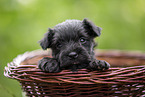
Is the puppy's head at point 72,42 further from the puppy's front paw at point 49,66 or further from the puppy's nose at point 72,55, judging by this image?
the puppy's front paw at point 49,66

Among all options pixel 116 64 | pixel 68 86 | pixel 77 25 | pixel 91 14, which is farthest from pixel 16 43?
pixel 68 86

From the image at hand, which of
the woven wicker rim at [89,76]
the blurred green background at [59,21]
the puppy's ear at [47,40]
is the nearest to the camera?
the woven wicker rim at [89,76]

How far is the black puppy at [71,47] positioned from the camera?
221 centimetres

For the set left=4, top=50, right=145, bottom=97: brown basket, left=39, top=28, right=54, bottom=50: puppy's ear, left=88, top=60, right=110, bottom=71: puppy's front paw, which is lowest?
left=4, top=50, right=145, bottom=97: brown basket

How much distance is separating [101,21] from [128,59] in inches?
90.3

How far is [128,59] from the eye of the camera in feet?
15.5

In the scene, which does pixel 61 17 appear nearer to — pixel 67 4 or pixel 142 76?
pixel 67 4

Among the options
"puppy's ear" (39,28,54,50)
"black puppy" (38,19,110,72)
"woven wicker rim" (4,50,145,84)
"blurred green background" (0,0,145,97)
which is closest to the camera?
"woven wicker rim" (4,50,145,84)

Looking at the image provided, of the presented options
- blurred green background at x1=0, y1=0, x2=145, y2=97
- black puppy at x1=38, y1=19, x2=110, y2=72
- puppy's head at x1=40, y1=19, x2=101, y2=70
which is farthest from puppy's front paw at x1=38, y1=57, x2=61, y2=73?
blurred green background at x1=0, y1=0, x2=145, y2=97

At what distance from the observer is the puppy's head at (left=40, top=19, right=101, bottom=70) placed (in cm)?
231

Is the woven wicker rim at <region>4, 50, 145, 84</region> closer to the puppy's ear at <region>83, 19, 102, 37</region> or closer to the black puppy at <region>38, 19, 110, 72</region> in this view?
the black puppy at <region>38, 19, 110, 72</region>

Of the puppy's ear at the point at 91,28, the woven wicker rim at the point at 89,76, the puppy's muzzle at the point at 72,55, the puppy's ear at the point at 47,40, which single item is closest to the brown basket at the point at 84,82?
the woven wicker rim at the point at 89,76

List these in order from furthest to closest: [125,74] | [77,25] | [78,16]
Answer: [78,16], [77,25], [125,74]

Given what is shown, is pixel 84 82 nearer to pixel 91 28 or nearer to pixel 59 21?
pixel 91 28
